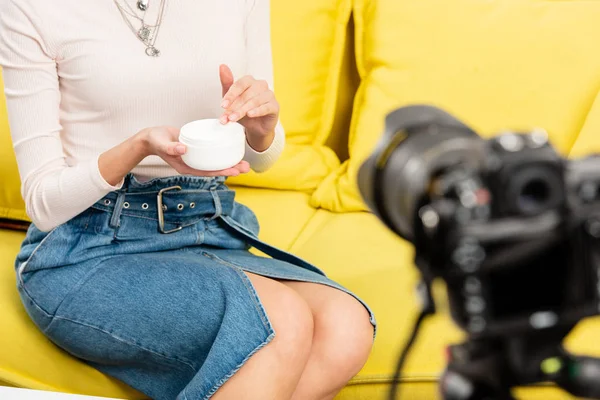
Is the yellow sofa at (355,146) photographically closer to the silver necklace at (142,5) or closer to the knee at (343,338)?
the knee at (343,338)

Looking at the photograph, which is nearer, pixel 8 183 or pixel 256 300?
pixel 256 300

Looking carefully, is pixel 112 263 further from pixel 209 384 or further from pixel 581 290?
pixel 581 290

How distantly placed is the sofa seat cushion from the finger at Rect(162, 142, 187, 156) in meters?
0.38

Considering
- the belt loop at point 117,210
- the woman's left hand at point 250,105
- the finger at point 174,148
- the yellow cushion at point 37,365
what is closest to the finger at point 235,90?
the woman's left hand at point 250,105

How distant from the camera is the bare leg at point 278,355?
3.54 feet

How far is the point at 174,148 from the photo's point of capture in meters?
1.09

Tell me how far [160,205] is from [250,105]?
22 centimetres

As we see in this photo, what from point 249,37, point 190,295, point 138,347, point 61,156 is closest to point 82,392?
point 138,347

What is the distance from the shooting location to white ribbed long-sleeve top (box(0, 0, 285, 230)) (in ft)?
4.05

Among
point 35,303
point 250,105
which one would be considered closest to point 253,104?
point 250,105

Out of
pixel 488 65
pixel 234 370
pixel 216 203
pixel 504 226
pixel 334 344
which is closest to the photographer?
pixel 504 226

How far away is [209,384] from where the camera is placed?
1.08 meters

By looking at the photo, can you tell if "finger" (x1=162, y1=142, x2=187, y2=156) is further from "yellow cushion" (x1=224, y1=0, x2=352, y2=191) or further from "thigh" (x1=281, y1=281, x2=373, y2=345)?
"yellow cushion" (x1=224, y1=0, x2=352, y2=191)

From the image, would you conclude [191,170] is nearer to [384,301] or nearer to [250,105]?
[250,105]
